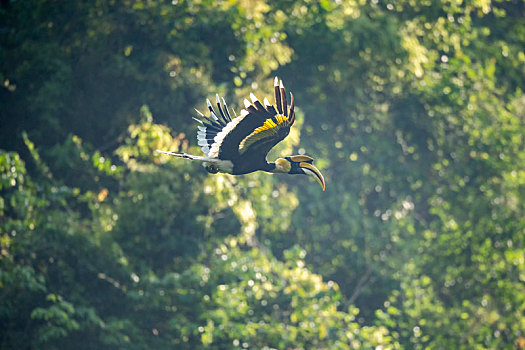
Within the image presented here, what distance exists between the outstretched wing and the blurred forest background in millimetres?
6231

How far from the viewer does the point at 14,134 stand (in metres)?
15.6

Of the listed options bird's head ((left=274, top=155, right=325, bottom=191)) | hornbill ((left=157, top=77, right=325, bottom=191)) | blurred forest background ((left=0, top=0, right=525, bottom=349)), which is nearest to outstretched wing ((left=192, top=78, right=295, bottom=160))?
hornbill ((left=157, top=77, right=325, bottom=191))

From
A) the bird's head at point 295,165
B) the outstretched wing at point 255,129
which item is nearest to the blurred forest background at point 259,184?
the bird's head at point 295,165

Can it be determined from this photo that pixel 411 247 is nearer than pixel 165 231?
No

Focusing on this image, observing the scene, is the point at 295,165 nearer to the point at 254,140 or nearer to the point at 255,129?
the point at 254,140

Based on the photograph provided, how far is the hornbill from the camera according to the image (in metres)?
7.30

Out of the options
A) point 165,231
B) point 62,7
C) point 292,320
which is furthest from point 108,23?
point 292,320

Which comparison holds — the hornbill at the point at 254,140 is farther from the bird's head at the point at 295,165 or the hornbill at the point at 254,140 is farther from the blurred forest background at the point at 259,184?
the blurred forest background at the point at 259,184

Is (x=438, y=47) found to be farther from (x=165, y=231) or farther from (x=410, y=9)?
(x=165, y=231)

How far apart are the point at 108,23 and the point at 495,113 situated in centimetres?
661

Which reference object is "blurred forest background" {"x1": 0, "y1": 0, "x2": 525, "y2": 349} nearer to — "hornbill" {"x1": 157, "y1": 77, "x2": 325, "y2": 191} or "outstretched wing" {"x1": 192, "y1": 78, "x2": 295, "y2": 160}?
"hornbill" {"x1": 157, "y1": 77, "x2": 325, "y2": 191}

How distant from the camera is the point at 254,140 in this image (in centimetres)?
757

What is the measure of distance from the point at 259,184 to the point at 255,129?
786 centimetres

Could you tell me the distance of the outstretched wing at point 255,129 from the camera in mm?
7270
